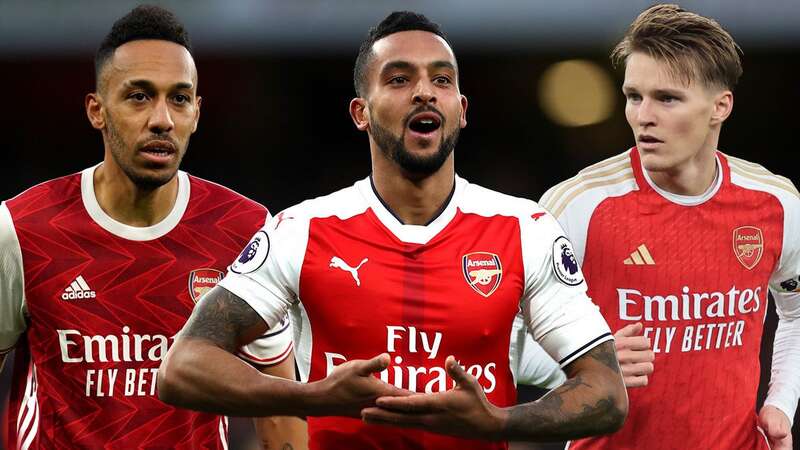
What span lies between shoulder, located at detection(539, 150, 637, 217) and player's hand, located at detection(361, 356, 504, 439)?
157 cm

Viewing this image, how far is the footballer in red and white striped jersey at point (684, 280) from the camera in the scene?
16.7ft

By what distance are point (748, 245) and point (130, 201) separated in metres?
2.46

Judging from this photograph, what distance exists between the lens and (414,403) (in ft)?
11.8

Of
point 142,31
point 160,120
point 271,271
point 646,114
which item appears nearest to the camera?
point 271,271

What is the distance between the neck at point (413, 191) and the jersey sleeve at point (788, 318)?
1.78 m

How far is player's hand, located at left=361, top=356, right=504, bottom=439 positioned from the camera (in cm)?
360

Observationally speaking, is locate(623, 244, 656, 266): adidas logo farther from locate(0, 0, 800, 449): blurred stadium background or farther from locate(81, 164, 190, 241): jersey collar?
locate(0, 0, 800, 449): blurred stadium background

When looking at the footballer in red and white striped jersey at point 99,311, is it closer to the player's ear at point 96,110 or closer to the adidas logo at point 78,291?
the adidas logo at point 78,291

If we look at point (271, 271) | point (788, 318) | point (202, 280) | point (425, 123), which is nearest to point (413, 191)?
point (425, 123)

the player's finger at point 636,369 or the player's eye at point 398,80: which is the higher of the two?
the player's eye at point 398,80

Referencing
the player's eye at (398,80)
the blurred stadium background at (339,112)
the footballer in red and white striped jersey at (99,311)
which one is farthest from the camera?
the blurred stadium background at (339,112)

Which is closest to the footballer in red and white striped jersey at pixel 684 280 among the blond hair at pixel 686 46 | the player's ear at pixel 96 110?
the blond hair at pixel 686 46

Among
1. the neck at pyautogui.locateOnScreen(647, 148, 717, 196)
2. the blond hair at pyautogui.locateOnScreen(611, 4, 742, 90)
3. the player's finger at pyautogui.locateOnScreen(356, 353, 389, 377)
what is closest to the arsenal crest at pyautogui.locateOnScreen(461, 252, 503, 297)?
the player's finger at pyautogui.locateOnScreen(356, 353, 389, 377)

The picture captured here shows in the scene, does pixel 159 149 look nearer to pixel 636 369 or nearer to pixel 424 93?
pixel 424 93
